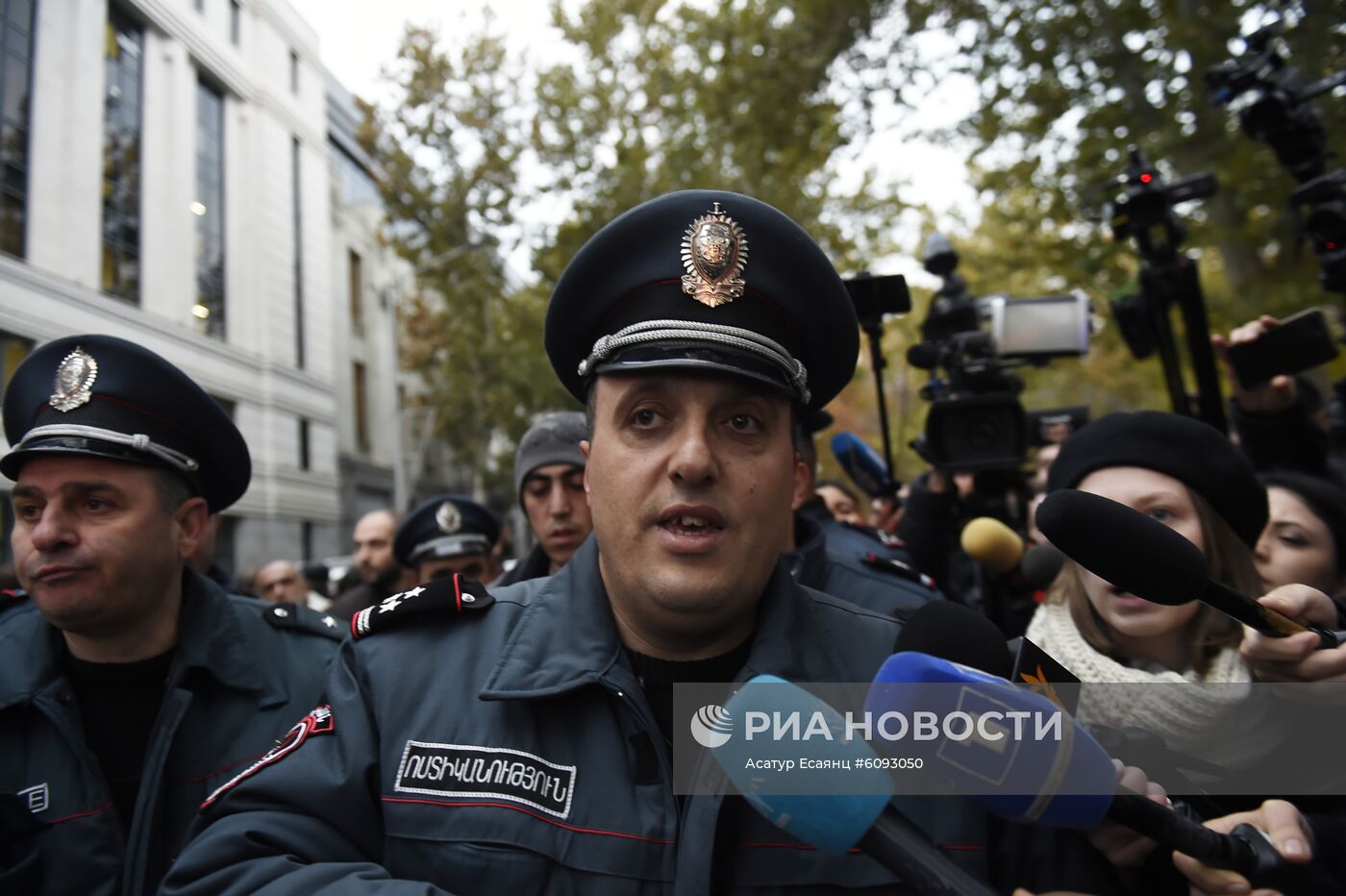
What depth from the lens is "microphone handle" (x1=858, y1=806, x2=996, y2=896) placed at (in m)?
0.97

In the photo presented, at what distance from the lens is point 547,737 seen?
1653 mm

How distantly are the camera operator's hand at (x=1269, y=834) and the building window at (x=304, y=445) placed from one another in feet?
48.2

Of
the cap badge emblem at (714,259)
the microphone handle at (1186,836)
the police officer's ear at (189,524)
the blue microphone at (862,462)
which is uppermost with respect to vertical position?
the cap badge emblem at (714,259)

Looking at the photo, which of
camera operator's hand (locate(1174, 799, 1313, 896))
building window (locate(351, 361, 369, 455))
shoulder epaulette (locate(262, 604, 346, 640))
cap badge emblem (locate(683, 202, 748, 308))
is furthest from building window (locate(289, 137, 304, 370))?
building window (locate(351, 361, 369, 455))

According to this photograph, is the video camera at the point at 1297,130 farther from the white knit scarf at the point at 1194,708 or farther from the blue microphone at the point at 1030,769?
the blue microphone at the point at 1030,769

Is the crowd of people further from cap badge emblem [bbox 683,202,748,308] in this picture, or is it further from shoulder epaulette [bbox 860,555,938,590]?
shoulder epaulette [bbox 860,555,938,590]

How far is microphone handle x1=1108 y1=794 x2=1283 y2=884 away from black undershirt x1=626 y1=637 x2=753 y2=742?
32.8 inches

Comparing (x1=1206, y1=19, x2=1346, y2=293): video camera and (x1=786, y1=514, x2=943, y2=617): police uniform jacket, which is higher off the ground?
(x1=1206, y1=19, x2=1346, y2=293): video camera

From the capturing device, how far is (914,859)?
3.27 feet

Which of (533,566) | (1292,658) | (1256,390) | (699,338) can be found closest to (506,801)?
(699,338)

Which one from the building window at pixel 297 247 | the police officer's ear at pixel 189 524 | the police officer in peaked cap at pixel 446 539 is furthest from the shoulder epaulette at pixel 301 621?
the building window at pixel 297 247

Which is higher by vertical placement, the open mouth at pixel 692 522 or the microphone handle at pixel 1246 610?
the open mouth at pixel 692 522

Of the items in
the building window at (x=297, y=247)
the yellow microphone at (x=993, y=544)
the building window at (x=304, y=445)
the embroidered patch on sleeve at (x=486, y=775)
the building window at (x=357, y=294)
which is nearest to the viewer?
the embroidered patch on sleeve at (x=486, y=775)

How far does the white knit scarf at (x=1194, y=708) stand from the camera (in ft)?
5.71
